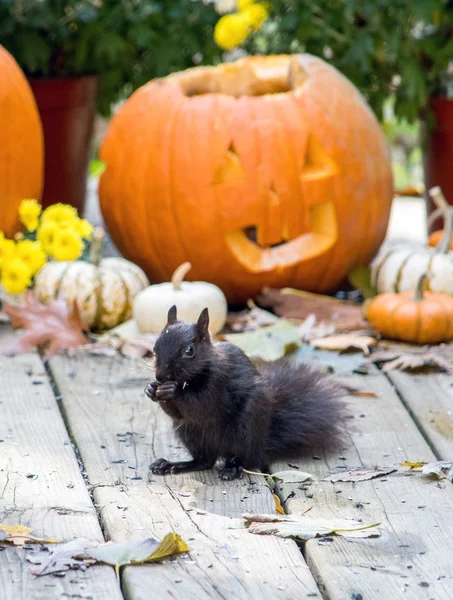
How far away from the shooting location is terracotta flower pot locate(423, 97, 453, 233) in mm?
4504

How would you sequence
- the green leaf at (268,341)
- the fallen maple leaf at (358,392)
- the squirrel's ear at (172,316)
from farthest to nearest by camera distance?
the green leaf at (268,341)
the fallen maple leaf at (358,392)
the squirrel's ear at (172,316)

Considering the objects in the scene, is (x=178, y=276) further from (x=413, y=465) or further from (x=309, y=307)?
(x=413, y=465)

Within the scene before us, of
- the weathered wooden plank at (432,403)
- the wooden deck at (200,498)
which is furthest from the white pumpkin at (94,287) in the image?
the weathered wooden plank at (432,403)

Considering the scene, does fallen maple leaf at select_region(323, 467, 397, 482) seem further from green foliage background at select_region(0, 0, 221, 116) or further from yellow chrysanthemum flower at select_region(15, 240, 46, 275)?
green foliage background at select_region(0, 0, 221, 116)

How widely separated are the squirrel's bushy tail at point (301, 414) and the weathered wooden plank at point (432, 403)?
0.26 meters

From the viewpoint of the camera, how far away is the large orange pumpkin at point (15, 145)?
3.79m

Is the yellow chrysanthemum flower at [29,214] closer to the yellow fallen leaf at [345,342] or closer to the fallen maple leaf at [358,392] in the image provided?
the yellow fallen leaf at [345,342]

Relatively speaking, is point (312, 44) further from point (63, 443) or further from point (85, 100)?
point (63, 443)

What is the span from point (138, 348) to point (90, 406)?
19.9 inches

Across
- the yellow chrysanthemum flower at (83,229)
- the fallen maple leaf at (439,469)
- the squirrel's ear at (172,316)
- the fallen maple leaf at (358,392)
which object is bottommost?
the fallen maple leaf at (358,392)

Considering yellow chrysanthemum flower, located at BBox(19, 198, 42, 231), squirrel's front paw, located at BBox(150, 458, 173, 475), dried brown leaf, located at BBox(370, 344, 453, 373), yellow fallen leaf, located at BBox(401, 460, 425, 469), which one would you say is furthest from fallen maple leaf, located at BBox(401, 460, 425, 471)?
yellow chrysanthemum flower, located at BBox(19, 198, 42, 231)

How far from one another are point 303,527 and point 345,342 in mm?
1403

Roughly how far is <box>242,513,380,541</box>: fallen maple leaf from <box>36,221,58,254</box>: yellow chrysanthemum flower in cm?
186


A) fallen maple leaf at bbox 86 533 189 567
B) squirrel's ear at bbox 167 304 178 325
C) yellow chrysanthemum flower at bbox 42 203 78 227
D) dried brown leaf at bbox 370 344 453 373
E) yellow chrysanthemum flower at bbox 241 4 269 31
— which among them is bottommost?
dried brown leaf at bbox 370 344 453 373
